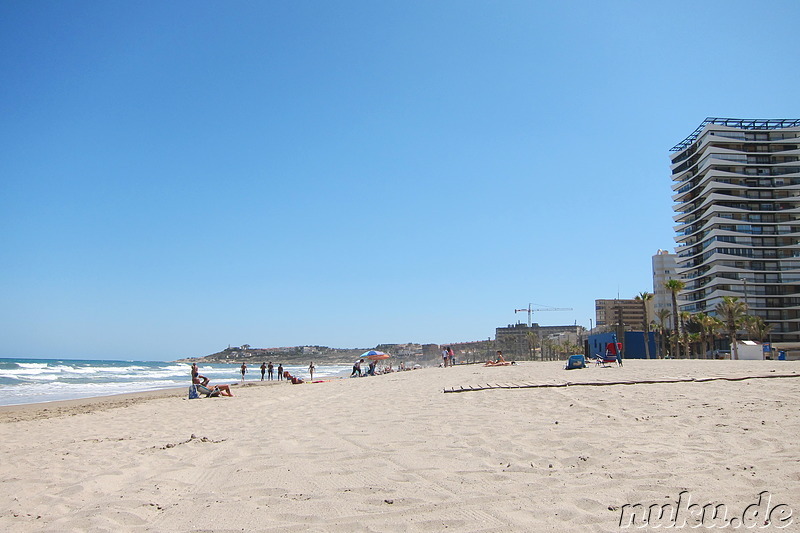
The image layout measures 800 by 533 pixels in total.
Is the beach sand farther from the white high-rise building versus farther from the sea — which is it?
the white high-rise building

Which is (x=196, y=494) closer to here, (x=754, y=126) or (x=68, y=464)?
(x=68, y=464)

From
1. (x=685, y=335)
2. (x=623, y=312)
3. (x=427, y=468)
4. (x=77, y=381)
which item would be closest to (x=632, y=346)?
(x=685, y=335)

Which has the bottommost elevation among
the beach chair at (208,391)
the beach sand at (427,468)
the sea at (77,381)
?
the sea at (77,381)

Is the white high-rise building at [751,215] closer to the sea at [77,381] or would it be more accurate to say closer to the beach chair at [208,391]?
the sea at [77,381]

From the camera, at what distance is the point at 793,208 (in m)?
86.1

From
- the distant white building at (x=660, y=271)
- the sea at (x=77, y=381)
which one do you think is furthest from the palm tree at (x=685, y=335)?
the distant white building at (x=660, y=271)

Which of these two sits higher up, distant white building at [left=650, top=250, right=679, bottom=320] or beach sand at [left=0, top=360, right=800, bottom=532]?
distant white building at [left=650, top=250, right=679, bottom=320]

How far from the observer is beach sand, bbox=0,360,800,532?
4.08 meters

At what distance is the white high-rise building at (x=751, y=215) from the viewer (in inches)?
3268

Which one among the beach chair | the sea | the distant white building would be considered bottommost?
the sea

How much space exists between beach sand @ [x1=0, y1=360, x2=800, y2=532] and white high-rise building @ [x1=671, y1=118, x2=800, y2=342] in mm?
87378

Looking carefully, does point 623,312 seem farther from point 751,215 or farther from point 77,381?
point 77,381

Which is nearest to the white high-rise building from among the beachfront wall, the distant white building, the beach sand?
the distant white building

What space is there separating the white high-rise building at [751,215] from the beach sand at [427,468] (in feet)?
287
